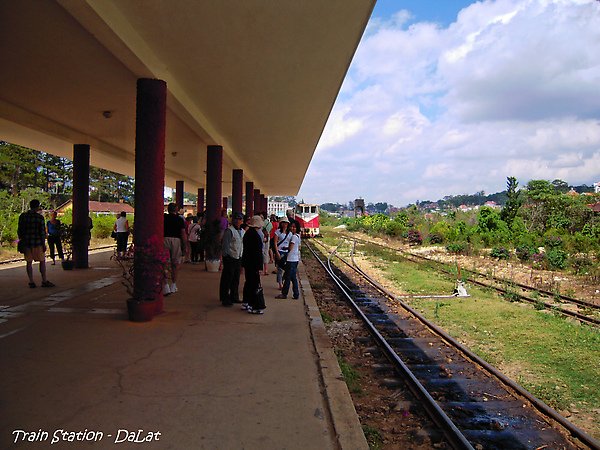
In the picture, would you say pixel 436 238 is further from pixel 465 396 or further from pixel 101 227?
pixel 465 396

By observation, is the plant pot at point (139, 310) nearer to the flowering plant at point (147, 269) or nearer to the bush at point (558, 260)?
the flowering plant at point (147, 269)

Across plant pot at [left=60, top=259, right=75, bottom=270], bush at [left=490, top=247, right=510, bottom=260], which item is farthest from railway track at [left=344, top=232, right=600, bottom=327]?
plant pot at [left=60, top=259, right=75, bottom=270]

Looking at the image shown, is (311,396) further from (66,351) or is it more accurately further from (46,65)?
(46,65)

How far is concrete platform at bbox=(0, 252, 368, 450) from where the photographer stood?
3.49m

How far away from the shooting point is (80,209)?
40.8 feet

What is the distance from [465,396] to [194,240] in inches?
424

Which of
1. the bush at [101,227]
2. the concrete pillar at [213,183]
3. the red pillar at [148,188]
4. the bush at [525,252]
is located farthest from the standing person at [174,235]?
the bush at [101,227]

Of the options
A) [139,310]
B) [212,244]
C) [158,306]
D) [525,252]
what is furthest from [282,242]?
[525,252]

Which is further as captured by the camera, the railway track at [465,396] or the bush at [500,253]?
the bush at [500,253]

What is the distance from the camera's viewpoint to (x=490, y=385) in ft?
19.7

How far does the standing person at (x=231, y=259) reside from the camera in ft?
25.1

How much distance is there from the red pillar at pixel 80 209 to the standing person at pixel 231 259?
627 centimetres

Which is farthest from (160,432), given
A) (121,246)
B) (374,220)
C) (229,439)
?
(374,220)

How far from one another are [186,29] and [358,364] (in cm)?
540
